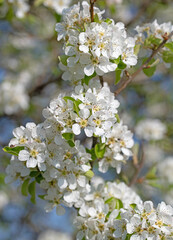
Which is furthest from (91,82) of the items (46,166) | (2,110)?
(2,110)

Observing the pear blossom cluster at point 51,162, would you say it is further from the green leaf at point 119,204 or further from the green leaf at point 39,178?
the green leaf at point 119,204

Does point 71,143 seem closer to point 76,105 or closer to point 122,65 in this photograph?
point 76,105

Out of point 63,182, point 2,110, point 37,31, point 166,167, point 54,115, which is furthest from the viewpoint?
point 37,31

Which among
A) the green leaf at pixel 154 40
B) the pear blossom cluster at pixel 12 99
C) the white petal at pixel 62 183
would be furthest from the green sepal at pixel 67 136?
the pear blossom cluster at pixel 12 99

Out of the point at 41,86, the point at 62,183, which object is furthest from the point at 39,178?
the point at 41,86

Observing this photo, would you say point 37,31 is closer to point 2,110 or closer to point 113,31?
point 2,110

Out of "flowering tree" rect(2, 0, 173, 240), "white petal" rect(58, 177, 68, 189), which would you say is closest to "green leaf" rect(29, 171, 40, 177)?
"flowering tree" rect(2, 0, 173, 240)
